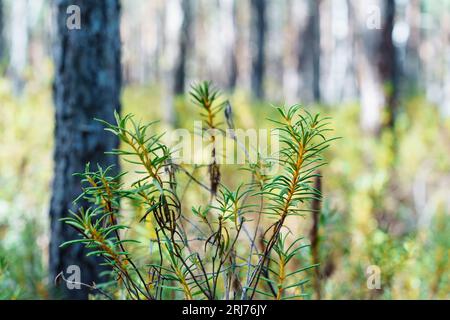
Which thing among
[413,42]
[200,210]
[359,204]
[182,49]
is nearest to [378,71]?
[359,204]

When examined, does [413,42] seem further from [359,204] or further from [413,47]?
[359,204]

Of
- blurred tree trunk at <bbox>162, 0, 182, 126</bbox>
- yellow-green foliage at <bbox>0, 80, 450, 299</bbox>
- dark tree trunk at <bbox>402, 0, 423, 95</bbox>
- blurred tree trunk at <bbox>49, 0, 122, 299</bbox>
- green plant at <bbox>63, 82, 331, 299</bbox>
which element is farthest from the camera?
dark tree trunk at <bbox>402, 0, 423, 95</bbox>

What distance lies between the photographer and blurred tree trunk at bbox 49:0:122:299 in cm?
185

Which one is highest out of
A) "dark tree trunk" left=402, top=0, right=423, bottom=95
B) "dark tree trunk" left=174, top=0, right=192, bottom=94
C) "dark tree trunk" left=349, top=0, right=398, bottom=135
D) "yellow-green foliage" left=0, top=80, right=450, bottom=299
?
"dark tree trunk" left=402, top=0, right=423, bottom=95

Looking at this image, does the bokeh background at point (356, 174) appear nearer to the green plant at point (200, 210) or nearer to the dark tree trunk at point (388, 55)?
the dark tree trunk at point (388, 55)

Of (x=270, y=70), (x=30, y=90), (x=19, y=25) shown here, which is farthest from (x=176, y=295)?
(x=270, y=70)

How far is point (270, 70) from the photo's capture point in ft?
Answer: 126

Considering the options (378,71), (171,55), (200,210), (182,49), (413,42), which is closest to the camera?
(200,210)

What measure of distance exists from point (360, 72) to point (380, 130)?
716 millimetres

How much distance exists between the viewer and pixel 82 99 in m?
1.86

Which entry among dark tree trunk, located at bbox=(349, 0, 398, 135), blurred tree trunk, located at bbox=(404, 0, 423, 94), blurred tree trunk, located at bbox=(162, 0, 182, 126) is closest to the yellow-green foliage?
dark tree trunk, located at bbox=(349, 0, 398, 135)

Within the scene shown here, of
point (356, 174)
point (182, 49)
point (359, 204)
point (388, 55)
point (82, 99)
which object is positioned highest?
point (182, 49)

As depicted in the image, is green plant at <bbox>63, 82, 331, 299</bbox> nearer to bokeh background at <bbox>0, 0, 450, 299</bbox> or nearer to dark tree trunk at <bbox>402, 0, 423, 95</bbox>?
bokeh background at <bbox>0, 0, 450, 299</bbox>
